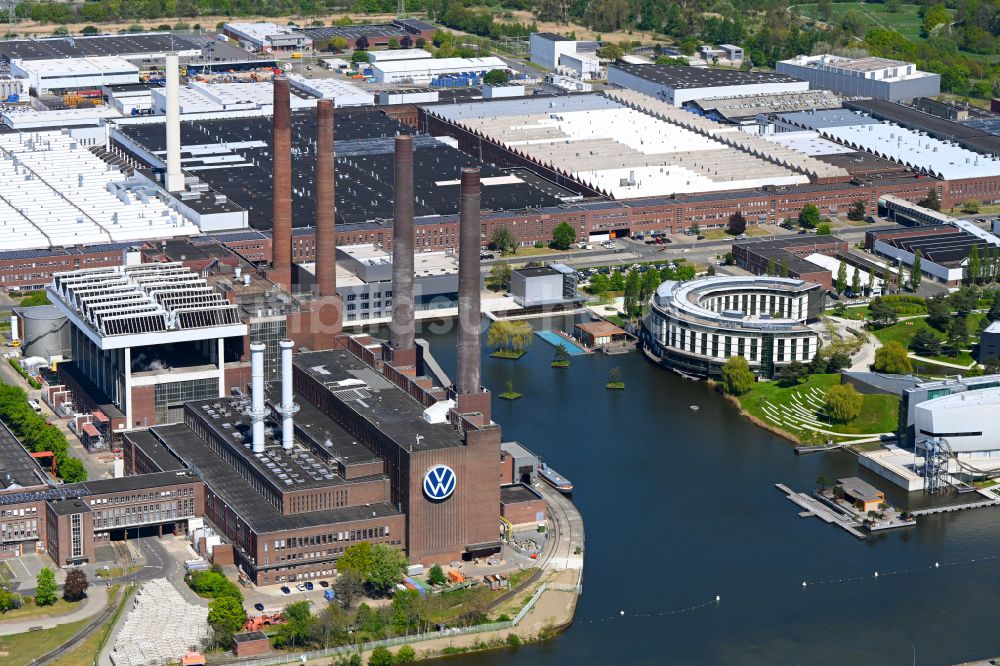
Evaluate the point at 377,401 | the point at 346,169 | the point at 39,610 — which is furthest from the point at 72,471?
the point at 346,169

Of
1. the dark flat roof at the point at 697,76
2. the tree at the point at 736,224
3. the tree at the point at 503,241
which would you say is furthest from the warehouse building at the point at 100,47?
the tree at the point at 736,224

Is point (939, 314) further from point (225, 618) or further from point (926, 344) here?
point (225, 618)

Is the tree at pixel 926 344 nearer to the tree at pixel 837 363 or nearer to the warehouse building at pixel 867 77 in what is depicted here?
the tree at pixel 837 363

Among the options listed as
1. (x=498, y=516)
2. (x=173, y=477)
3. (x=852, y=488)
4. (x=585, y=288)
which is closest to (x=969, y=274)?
(x=585, y=288)

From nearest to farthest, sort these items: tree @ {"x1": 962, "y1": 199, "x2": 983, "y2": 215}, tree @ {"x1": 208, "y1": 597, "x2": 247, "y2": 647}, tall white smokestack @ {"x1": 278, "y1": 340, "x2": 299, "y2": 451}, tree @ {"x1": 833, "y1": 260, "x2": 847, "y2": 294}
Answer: tree @ {"x1": 208, "y1": 597, "x2": 247, "y2": 647} → tall white smokestack @ {"x1": 278, "y1": 340, "x2": 299, "y2": 451} → tree @ {"x1": 833, "y1": 260, "x2": 847, "y2": 294} → tree @ {"x1": 962, "y1": 199, "x2": 983, "y2": 215}

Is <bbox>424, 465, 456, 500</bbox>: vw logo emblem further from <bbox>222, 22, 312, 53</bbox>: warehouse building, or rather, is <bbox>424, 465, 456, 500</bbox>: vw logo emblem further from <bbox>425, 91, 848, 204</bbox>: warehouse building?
<bbox>222, 22, 312, 53</bbox>: warehouse building

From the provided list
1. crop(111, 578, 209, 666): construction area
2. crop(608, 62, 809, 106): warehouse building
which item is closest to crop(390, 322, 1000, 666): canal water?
crop(111, 578, 209, 666): construction area
